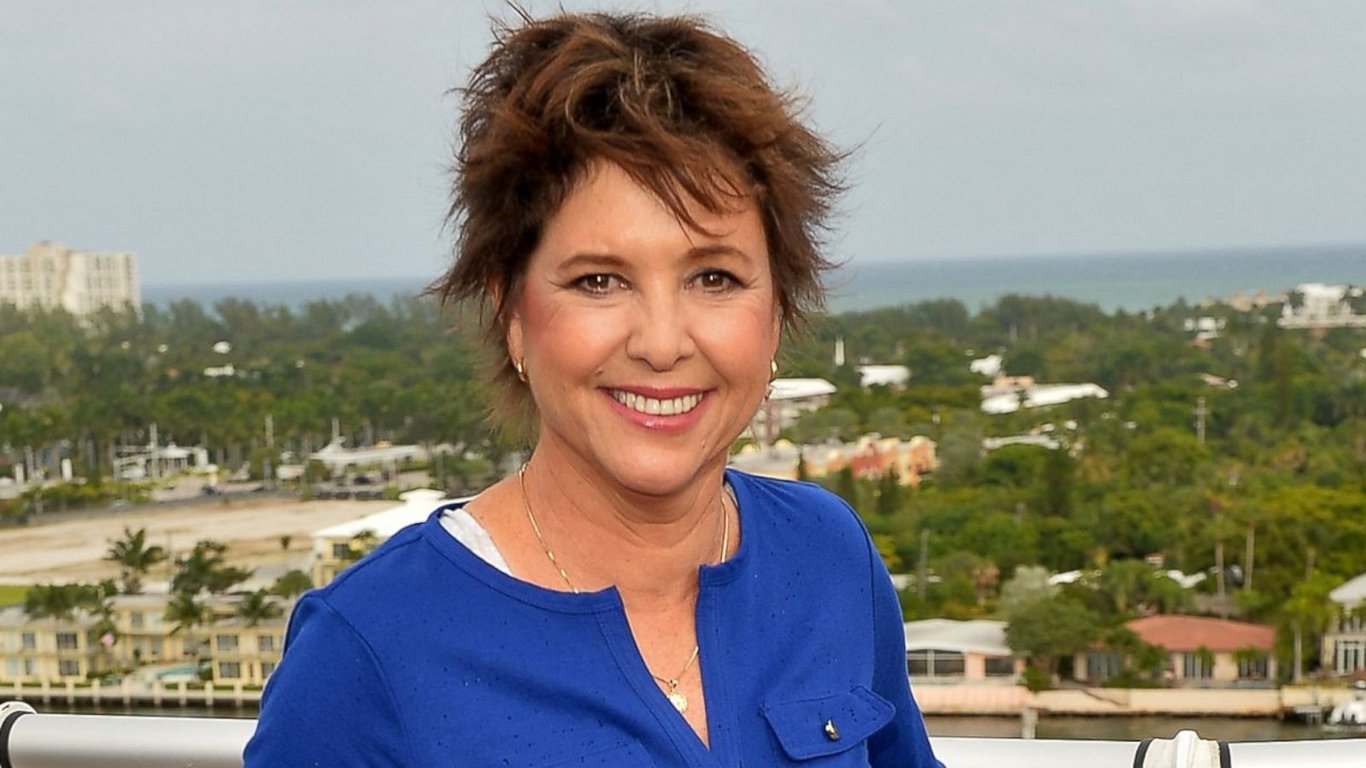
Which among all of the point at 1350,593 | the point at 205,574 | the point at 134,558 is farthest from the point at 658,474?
the point at 134,558

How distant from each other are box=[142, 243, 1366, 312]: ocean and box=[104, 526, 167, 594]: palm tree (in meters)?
3.02

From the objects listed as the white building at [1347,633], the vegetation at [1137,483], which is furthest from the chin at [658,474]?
the white building at [1347,633]

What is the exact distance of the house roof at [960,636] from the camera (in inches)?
331

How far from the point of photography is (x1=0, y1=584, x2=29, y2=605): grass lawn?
488 inches

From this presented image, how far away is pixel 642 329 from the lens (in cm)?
65

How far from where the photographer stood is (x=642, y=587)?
0.73 meters

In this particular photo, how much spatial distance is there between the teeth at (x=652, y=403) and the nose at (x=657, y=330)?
0.02 meters

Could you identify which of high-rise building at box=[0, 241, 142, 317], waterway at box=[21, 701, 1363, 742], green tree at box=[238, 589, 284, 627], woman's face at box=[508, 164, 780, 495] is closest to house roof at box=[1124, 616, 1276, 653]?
waterway at box=[21, 701, 1363, 742]

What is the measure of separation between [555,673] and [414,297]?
0.25 meters

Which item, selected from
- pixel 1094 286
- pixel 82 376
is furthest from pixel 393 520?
pixel 1094 286

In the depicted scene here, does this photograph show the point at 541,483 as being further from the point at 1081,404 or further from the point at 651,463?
the point at 1081,404

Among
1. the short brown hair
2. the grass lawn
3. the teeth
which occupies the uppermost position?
the short brown hair

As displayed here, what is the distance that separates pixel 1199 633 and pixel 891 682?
364 inches

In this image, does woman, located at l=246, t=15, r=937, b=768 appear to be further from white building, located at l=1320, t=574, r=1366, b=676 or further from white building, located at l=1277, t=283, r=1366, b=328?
white building, located at l=1277, t=283, r=1366, b=328
